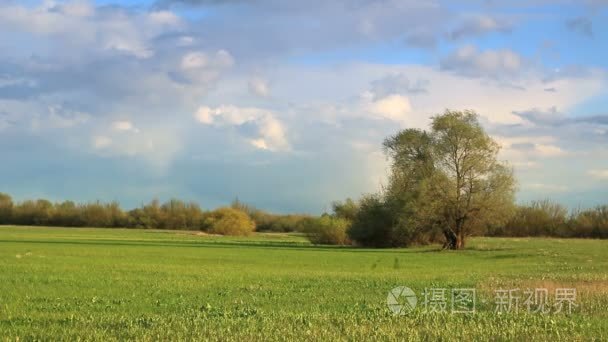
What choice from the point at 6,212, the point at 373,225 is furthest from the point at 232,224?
the point at 6,212

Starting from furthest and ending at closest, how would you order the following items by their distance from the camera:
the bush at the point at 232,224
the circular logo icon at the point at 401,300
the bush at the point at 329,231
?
the bush at the point at 232,224, the bush at the point at 329,231, the circular logo icon at the point at 401,300

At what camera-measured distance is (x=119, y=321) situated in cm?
1250

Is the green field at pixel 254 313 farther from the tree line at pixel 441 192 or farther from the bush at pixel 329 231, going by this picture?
the bush at pixel 329 231

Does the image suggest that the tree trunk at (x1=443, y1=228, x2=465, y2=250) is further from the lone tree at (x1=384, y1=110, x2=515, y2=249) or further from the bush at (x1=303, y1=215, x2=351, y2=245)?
the bush at (x1=303, y1=215, x2=351, y2=245)

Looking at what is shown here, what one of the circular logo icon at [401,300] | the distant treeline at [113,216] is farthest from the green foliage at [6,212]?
the circular logo icon at [401,300]

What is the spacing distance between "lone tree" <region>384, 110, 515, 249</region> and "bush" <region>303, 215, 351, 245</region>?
19284 millimetres

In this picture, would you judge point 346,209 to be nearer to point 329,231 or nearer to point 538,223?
point 329,231

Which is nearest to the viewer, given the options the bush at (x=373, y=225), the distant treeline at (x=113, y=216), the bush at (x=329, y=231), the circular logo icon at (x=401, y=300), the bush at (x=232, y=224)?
the circular logo icon at (x=401, y=300)

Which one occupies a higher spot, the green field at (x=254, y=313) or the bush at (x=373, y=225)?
the bush at (x=373, y=225)

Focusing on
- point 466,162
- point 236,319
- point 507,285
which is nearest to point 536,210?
point 466,162

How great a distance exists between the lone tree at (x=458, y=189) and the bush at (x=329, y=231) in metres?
19.3

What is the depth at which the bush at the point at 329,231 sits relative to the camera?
89656 millimetres

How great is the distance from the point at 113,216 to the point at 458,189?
4975 inches

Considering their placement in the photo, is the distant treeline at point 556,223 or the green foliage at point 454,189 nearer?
the green foliage at point 454,189
